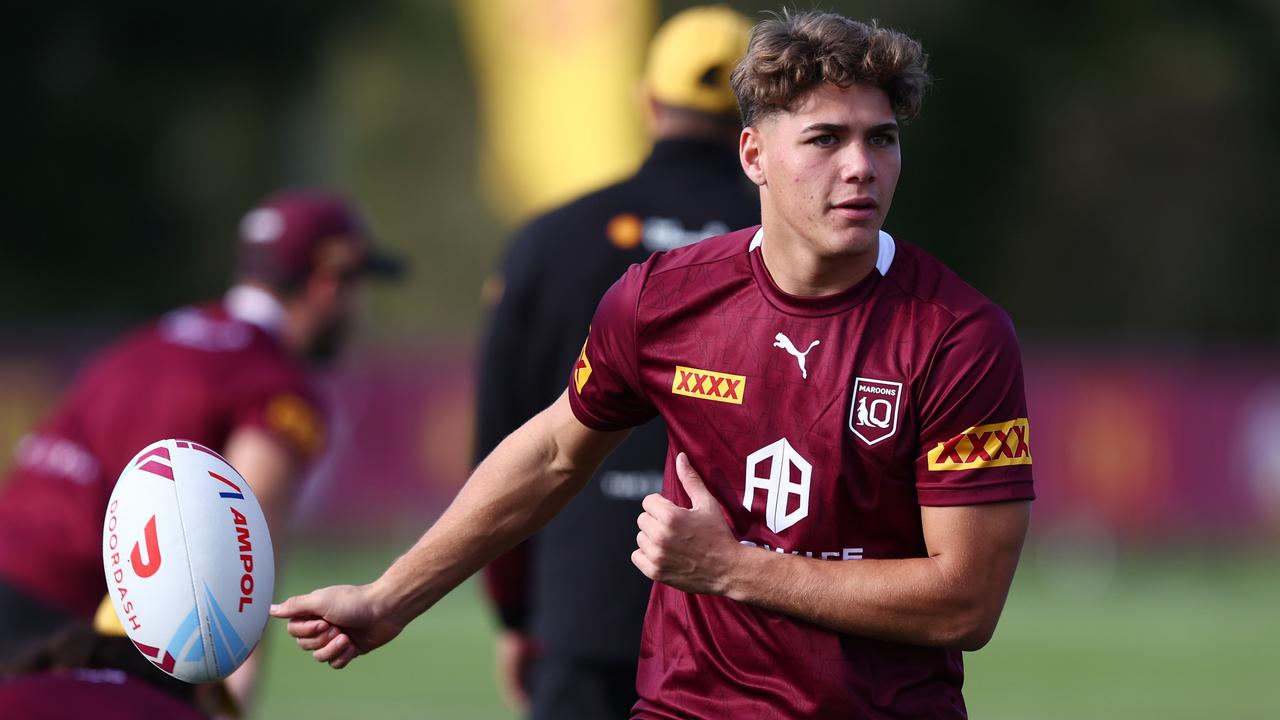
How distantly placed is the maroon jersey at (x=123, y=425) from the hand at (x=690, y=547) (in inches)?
96.6

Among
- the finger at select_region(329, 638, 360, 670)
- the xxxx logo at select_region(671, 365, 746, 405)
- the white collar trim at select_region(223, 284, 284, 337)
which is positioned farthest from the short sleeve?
the white collar trim at select_region(223, 284, 284, 337)

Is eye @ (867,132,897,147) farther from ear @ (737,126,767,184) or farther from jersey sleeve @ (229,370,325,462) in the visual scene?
jersey sleeve @ (229,370,325,462)

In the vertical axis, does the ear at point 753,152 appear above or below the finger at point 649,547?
above

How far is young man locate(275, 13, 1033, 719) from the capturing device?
412cm

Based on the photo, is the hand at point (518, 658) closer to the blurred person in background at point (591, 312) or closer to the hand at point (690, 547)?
the blurred person in background at point (591, 312)

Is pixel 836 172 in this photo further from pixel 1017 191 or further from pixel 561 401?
pixel 1017 191

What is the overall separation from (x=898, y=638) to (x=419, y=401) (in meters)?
16.9

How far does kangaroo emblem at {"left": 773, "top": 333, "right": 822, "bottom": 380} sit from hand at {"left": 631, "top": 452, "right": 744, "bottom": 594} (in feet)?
1.18

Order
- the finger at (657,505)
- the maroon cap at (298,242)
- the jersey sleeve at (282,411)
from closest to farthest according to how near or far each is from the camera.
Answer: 1. the finger at (657,505)
2. the jersey sleeve at (282,411)
3. the maroon cap at (298,242)

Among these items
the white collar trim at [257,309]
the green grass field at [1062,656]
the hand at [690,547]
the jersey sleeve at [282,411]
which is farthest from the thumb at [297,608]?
the green grass field at [1062,656]

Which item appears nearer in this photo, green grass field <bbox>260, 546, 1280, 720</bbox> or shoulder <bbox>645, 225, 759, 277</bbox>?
shoulder <bbox>645, 225, 759, 277</bbox>

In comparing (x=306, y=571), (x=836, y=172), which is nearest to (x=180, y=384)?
(x=836, y=172)

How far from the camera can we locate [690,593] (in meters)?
4.36

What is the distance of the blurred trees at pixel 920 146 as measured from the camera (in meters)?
30.0
